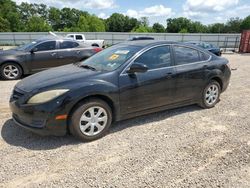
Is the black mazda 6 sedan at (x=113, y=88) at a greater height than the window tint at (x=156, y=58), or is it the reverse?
the window tint at (x=156, y=58)

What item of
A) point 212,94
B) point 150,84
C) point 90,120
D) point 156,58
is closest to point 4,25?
point 156,58

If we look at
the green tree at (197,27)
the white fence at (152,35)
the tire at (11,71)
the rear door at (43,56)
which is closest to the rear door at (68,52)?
the rear door at (43,56)

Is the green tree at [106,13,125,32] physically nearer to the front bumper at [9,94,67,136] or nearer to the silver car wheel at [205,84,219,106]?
the silver car wheel at [205,84,219,106]

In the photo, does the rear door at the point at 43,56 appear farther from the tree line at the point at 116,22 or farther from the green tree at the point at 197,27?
the green tree at the point at 197,27

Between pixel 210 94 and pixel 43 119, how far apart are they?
344cm

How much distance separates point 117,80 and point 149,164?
54.9 inches

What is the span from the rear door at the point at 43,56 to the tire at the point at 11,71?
46cm

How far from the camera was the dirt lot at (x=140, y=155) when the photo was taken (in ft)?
9.11

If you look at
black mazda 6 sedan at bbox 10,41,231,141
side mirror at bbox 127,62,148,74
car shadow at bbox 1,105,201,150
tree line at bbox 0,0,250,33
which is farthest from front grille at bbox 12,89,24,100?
tree line at bbox 0,0,250,33

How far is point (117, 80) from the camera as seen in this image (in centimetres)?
378

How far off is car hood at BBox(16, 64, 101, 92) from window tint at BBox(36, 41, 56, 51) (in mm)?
4552

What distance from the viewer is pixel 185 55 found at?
4656mm

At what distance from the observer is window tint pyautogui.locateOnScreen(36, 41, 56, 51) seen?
8.23m

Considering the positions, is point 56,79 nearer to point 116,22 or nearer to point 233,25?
point 116,22
